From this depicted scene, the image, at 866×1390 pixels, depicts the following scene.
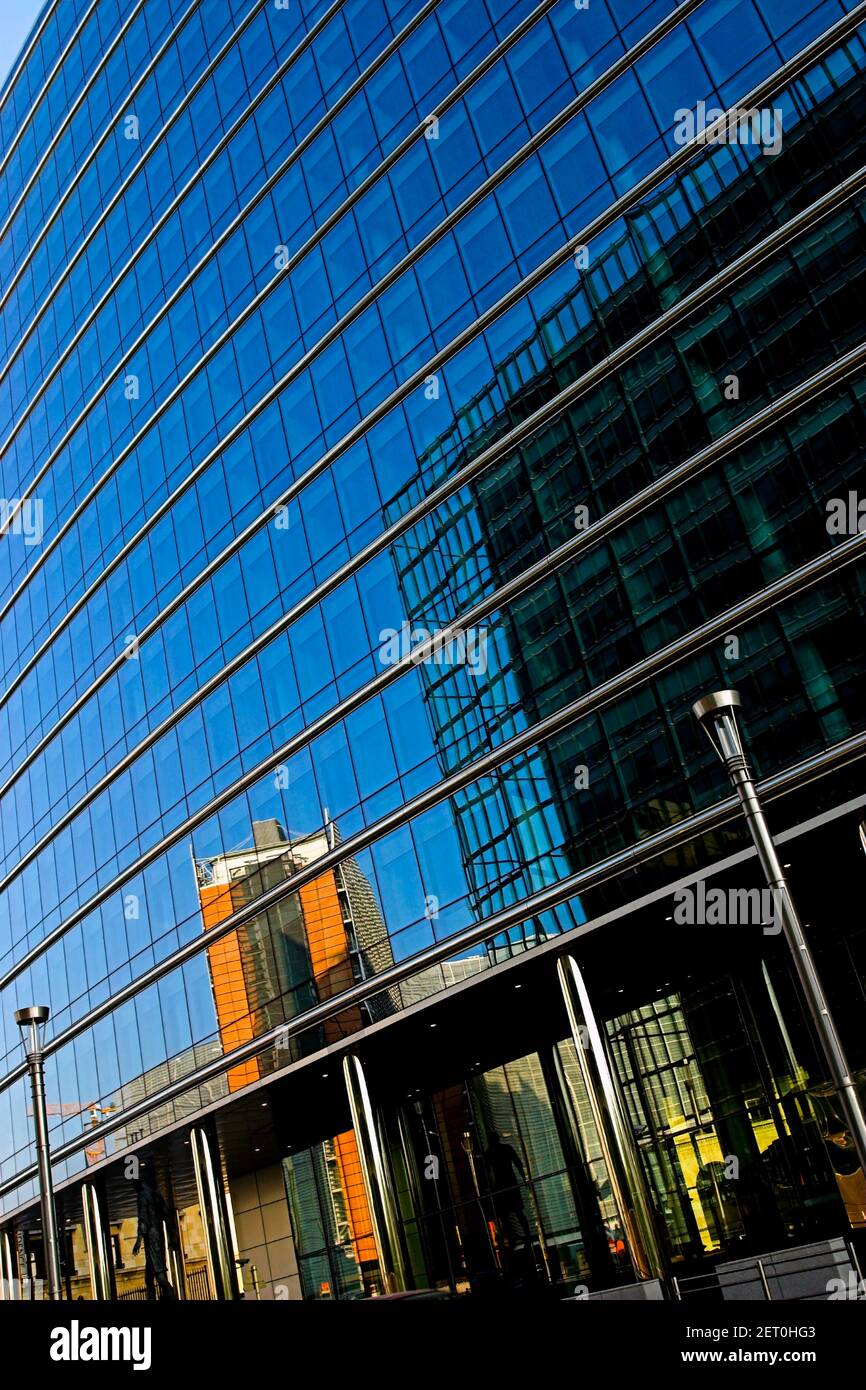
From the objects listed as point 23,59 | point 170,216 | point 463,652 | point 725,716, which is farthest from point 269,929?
point 23,59

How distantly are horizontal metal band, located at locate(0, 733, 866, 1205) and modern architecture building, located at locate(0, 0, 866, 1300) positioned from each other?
0.10m

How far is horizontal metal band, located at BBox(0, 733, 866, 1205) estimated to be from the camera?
67.5 ft

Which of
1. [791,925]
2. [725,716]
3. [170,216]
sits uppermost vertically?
[170,216]

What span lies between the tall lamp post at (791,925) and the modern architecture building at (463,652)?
6.88 meters

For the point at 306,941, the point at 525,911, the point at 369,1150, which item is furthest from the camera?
the point at 306,941

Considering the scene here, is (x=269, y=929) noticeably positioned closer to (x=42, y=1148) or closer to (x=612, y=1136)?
(x=42, y=1148)

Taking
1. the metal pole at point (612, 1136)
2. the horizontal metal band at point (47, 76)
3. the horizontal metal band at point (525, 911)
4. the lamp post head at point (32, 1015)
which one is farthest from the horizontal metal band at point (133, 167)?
the metal pole at point (612, 1136)

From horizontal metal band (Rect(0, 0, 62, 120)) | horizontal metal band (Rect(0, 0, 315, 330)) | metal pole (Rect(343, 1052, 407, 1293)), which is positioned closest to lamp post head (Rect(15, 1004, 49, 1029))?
metal pole (Rect(343, 1052, 407, 1293))

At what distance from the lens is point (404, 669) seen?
2775cm

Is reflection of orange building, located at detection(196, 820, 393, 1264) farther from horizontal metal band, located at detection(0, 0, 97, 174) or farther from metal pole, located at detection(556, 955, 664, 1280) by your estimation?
horizontal metal band, located at detection(0, 0, 97, 174)

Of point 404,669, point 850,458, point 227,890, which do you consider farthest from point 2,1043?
point 850,458

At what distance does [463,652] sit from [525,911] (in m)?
5.85

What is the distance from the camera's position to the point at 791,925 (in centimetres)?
1276

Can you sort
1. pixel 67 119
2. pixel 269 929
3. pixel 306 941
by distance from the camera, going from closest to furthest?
pixel 306 941 < pixel 269 929 < pixel 67 119
